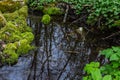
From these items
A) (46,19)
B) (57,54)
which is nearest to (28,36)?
(57,54)

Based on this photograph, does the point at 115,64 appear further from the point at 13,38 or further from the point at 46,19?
the point at 46,19

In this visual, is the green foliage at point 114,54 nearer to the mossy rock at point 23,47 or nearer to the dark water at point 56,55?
the dark water at point 56,55

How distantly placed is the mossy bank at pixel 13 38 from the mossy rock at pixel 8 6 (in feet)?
2.67

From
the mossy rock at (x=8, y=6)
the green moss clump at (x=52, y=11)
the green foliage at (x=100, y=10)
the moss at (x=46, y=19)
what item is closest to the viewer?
the green foliage at (x=100, y=10)

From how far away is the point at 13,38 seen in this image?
22.1 feet

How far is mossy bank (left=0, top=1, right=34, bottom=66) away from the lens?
6.00m

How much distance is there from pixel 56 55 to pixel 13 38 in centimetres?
123

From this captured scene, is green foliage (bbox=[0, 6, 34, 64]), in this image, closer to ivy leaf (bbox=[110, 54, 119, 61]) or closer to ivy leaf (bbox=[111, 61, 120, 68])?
ivy leaf (bbox=[111, 61, 120, 68])

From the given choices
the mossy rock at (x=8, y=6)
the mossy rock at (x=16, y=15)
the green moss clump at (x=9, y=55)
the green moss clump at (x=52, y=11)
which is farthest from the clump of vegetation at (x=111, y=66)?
the green moss clump at (x=52, y=11)

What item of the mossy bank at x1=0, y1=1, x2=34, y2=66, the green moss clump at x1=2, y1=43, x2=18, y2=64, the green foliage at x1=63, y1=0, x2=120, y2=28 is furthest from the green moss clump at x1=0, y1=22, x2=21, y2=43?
the green foliage at x1=63, y1=0, x2=120, y2=28

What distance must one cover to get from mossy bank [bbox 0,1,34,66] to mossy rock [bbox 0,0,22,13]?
0.81 m

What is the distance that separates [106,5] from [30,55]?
2.52 meters

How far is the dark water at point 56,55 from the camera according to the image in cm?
558

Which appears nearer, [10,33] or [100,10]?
[10,33]
